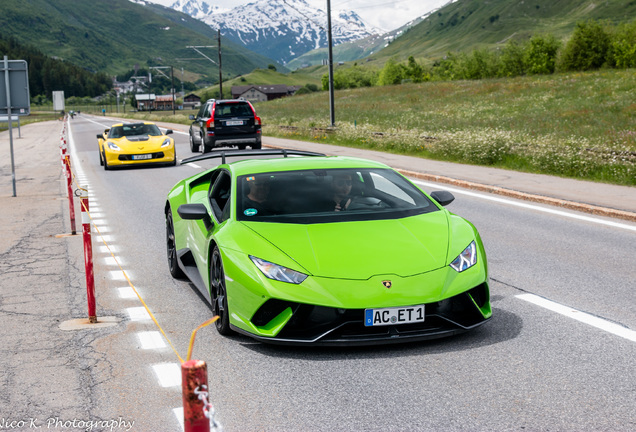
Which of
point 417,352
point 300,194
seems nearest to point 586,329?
point 417,352

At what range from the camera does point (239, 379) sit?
4621 millimetres

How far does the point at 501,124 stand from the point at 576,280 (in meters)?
33.1

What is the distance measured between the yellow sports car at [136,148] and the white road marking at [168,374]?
61.6 feet

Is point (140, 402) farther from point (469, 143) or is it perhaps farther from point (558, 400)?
point (469, 143)

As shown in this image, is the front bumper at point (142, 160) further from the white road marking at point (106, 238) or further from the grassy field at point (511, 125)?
the white road marking at point (106, 238)

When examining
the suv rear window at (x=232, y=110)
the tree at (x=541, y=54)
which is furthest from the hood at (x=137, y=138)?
the tree at (x=541, y=54)

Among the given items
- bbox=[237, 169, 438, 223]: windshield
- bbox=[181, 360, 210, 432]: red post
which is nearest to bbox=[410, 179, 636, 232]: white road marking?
bbox=[237, 169, 438, 223]: windshield

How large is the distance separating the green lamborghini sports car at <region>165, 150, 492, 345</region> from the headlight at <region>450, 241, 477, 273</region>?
1 cm

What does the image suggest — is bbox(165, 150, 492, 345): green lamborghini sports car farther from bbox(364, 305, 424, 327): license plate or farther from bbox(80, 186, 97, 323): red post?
bbox(80, 186, 97, 323): red post

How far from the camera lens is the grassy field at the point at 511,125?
17.6 metres

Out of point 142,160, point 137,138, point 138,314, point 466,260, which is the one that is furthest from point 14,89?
point 466,260

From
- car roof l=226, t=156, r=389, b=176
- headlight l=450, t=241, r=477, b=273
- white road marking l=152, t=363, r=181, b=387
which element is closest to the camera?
white road marking l=152, t=363, r=181, b=387

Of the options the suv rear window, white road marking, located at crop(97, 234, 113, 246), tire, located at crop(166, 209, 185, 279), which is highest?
the suv rear window

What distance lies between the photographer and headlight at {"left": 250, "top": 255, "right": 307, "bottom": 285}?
4.95 m
